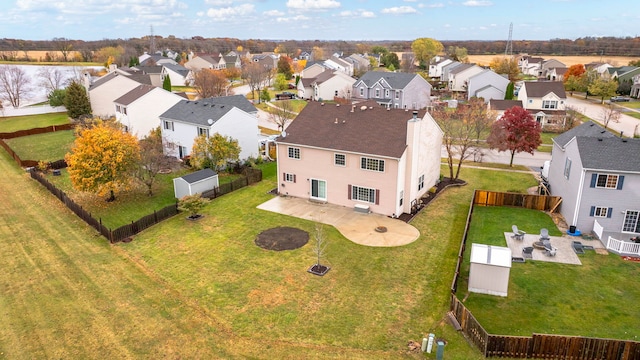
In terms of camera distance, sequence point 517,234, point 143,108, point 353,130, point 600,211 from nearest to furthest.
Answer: point 517,234 → point 600,211 → point 353,130 → point 143,108

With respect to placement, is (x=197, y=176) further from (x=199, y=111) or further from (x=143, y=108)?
(x=143, y=108)

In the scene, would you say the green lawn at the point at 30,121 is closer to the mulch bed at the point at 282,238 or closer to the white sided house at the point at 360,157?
the white sided house at the point at 360,157

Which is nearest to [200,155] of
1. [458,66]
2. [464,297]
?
[464,297]

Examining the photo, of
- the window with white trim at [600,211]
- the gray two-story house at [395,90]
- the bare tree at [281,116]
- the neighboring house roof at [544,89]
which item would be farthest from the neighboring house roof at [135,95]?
the neighboring house roof at [544,89]

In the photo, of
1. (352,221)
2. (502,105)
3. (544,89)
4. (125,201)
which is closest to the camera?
(352,221)

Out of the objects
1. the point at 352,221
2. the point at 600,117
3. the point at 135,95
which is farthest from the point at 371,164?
the point at 600,117
